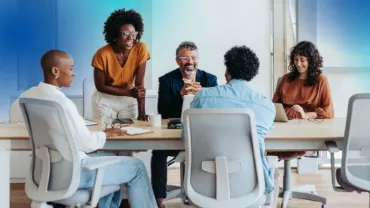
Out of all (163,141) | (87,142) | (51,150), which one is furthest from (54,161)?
(163,141)

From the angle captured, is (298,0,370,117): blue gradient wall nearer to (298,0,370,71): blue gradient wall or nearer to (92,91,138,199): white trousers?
(298,0,370,71): blue gradient wall

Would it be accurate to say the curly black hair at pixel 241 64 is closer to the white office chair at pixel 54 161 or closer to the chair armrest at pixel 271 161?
the chair armrest at pixel 271 161

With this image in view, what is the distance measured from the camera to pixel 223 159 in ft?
7.49

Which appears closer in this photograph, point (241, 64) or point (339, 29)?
point (241, 64)

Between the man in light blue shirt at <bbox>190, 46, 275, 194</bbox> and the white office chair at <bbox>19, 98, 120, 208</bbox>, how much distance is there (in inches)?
23.0

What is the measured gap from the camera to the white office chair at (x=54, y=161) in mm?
2303

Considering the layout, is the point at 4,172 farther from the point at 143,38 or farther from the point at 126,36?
the point at 143,38

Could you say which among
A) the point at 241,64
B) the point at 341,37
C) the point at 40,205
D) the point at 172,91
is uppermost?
the point at 341,37

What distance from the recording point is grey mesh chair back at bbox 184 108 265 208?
224 centimetres

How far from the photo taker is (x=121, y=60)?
12.0ft

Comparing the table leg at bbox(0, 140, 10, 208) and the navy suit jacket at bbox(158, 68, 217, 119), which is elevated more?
the navy suit jacket at bbox(158, 68, 217, 119)

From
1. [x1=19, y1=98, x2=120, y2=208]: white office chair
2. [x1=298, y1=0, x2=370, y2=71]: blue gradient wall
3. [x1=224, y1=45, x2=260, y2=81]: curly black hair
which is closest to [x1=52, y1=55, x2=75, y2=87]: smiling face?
[x1=19, y1=98, x2=120, y2=208]: white office chair

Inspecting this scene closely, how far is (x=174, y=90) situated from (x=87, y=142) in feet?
4.44

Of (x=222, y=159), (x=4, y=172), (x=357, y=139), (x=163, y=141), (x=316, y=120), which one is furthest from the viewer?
(x=316, y=120)
